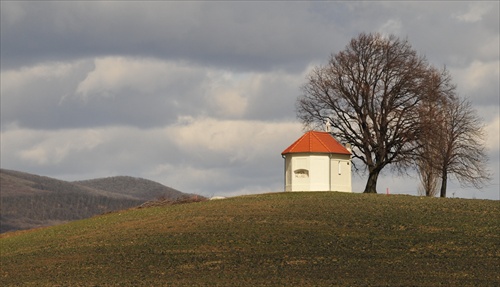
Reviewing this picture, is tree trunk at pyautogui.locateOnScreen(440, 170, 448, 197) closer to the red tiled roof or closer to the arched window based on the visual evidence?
the red tiled roof

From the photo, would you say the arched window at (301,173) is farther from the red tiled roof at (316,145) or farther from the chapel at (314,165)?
the red tiled roof at (316,145)

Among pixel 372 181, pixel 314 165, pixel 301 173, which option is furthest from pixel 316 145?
pixel 372 181

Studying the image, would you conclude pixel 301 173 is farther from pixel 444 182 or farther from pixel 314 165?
pixel 444 182

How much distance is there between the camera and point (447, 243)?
51.2 m

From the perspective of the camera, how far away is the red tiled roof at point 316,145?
3120 inches

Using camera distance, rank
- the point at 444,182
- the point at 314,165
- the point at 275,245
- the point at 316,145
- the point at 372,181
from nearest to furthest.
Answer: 1. the point at 275,245
2. the point at 314,165
3. the point at 316,145
4. the point at 372,181
5. the point at 444,182

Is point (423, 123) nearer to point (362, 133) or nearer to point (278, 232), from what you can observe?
point (362, 133)

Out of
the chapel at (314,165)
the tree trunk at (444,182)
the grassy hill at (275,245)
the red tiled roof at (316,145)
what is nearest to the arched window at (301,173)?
the chapel at (314,165)

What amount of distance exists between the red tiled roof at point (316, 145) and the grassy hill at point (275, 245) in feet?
25.7

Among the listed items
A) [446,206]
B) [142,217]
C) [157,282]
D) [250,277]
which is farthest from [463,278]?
[142,217]

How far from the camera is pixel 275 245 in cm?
5175

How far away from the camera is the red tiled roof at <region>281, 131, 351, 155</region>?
260 feet

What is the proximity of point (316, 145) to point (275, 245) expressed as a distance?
28.5 metres

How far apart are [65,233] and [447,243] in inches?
1065
